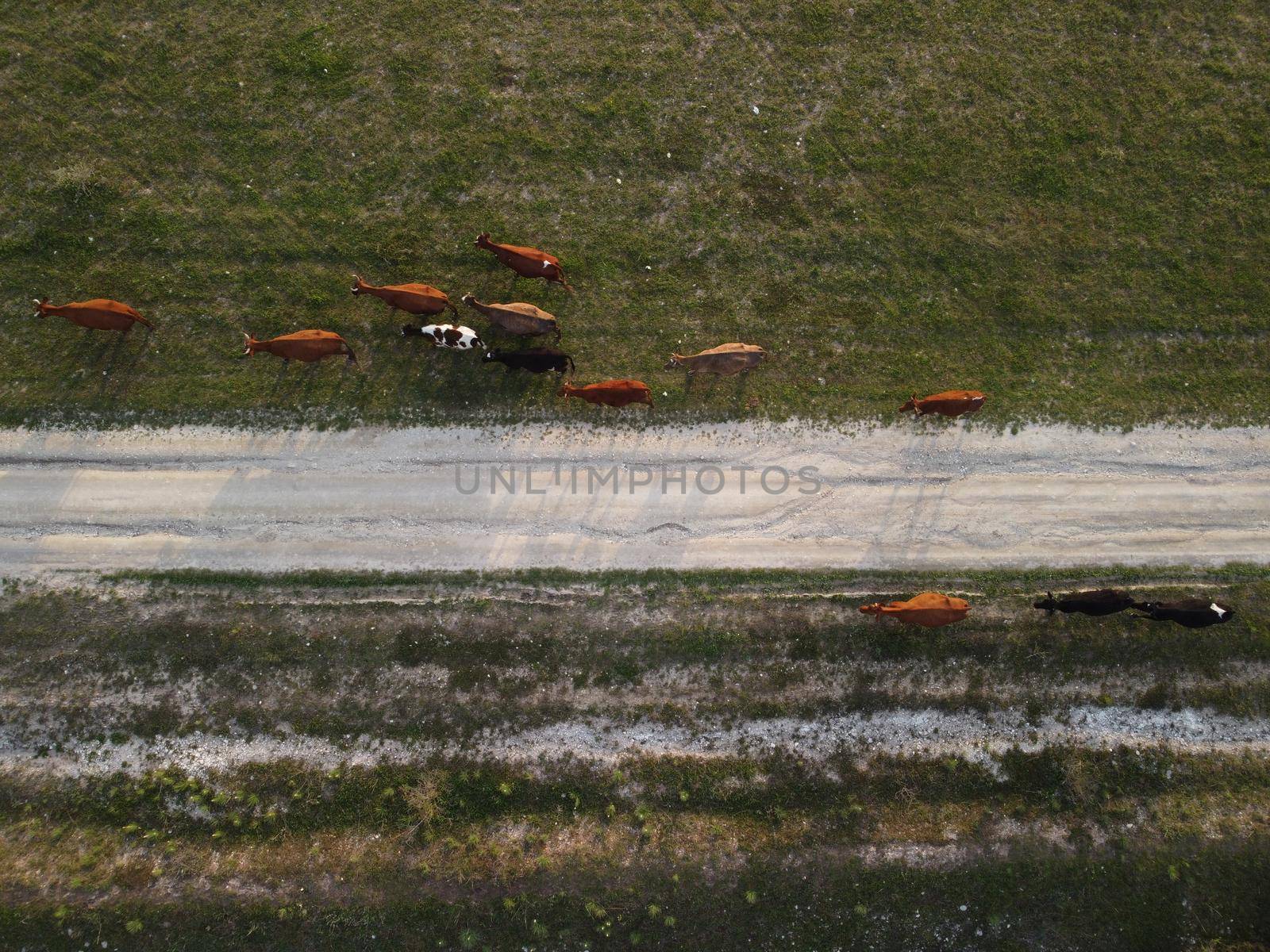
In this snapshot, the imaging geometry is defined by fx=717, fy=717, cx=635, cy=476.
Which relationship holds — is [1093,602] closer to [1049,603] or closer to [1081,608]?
[1081,608]

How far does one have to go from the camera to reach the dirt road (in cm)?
1633

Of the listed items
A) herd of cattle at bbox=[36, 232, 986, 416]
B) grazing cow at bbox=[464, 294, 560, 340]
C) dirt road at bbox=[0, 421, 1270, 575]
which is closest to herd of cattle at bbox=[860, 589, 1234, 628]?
dirt road at bbox=[0, 421, 1270, 575]

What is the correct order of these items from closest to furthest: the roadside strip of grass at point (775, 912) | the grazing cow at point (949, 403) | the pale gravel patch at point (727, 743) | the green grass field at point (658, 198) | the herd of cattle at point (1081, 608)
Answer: the roadside strip of grass at point (775, 912)
the pale gravel patch at point (727, 743)
the herd of cattle at point (1081, 608)
the grazing cow at point (949, 403)
the green grass field at point (658, 198)

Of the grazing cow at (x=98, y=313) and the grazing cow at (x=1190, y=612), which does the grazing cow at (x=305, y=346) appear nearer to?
the grazing cow at (x=98, y=313)

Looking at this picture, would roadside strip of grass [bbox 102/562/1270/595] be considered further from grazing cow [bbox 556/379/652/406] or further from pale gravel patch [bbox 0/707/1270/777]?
grazing cow [bbox 556/379/652/406]

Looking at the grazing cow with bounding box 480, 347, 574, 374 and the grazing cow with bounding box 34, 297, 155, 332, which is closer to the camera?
the grazing cow with bounding box 34, 297, 155, 332

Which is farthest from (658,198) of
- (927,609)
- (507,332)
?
(927,609)

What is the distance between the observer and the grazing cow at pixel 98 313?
52.7ft

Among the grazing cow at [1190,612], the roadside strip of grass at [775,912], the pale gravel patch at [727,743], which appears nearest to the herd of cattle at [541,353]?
the grazing cow at [1190,612]

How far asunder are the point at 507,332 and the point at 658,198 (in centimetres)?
505

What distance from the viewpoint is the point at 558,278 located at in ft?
55.8

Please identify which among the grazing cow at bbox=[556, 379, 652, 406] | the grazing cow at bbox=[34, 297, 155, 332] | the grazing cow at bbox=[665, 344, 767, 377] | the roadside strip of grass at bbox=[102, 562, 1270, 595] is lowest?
the roadside strip of grass at bbox=[102, 562, 1270, 595]

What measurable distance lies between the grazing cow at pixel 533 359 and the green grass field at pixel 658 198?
0.73 meters

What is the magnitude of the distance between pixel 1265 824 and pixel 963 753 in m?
6.76
